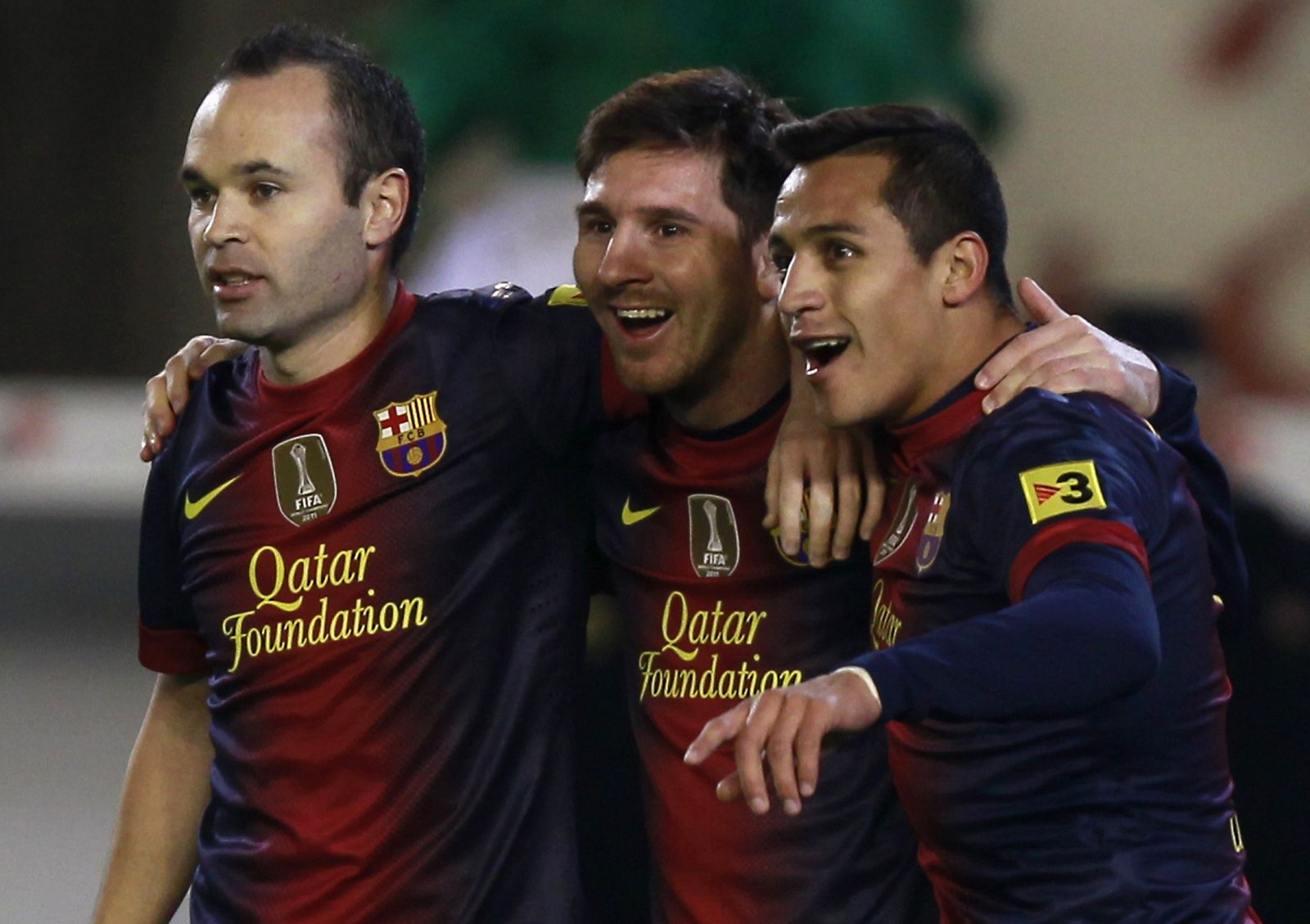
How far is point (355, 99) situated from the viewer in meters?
2.49

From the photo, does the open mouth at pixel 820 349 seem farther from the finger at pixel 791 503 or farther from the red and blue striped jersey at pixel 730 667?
the red and blue striped jersey at pixel 730 667

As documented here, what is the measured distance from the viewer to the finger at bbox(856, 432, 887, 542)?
222 cm

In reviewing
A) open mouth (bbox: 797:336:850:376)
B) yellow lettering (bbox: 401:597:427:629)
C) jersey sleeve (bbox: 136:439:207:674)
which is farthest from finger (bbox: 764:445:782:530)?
jersey sleeve (bbox: 136:439:207:674)

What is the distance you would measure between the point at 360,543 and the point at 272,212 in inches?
16.6

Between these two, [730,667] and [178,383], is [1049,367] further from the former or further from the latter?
[178,383]

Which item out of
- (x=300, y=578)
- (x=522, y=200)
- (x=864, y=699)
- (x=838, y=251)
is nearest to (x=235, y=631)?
(x=300, y=578)

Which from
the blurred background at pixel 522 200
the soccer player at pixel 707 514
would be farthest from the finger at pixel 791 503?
the blurred background at pixel 522 200

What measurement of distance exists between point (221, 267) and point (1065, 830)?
1.20 metres

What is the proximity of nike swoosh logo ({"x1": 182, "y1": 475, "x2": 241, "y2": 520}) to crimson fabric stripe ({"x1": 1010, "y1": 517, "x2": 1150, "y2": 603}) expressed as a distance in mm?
1129

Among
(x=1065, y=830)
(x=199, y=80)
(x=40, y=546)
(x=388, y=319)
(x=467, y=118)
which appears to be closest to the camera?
(x=1065, y=830)

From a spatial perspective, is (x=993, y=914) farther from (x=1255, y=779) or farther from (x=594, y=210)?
(x=1255, y=779)

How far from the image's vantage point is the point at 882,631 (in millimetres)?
2127

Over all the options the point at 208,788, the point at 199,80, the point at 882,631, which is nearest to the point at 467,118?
the point at 199,80

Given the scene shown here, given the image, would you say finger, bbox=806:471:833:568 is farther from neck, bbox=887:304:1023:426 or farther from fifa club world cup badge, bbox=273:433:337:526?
fifa club world cup badge, bbox=273:433:337:526
